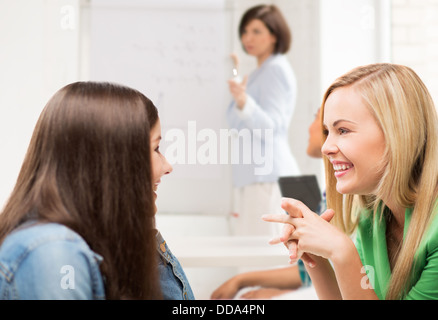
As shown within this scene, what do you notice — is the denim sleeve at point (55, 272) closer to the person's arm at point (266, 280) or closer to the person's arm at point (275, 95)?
the person's arm at point (266, 280)

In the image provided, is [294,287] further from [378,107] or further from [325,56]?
[325,56]

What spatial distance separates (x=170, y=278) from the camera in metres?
0.64

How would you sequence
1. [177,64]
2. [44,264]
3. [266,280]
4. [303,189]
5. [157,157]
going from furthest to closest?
[177,64] < [266,280] < [303,189] < [157,157] < [44,264]

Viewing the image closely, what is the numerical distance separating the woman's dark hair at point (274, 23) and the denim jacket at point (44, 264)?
4.83ft

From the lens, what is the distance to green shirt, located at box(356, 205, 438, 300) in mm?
635

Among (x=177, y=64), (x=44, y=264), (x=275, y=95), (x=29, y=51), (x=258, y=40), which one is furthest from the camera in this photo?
(x=258, y=40)

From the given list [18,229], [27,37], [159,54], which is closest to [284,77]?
[159,54]

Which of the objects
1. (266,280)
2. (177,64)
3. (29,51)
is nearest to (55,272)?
(29,51)

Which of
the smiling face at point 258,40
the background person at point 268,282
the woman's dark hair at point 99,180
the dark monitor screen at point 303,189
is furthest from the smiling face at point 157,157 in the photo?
the smiling face at point 258,40

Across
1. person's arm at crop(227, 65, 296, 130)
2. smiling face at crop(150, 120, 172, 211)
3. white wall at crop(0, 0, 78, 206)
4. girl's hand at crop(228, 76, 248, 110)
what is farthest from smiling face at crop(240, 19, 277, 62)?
smiling face at crop(150, 120, 172, 211)

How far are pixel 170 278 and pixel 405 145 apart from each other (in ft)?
1.16

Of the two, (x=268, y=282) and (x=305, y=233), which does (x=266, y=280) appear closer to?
(x=268, y=282)

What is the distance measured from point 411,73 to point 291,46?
1.35 m

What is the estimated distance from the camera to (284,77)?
172 centimetres
